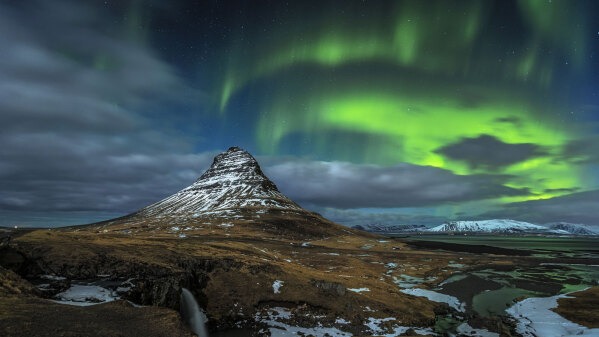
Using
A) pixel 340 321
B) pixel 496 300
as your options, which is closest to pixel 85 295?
pixel 340 321

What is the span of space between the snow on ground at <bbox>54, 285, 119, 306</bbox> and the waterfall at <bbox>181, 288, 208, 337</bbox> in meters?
8.42

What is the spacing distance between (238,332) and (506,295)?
5391cm

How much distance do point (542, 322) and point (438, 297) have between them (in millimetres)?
16694

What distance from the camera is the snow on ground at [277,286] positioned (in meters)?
50.5

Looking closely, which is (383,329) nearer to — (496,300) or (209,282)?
(209,282)

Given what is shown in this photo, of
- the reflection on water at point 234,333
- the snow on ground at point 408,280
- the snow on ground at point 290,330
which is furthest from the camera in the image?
the snow on ground at point 408,280

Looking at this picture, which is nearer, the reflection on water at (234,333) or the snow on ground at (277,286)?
the reflection on water at (234,333)

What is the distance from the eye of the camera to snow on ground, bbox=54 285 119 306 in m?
31.6

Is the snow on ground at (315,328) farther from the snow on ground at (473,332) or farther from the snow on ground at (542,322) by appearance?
the snow on ground at (542,322)

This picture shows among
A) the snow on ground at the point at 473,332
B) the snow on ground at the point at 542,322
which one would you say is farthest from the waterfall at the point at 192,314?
the snow on ground at the point at 542,322

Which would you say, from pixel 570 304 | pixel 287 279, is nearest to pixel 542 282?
pixel 570 304

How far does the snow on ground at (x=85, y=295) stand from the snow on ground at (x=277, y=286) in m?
22.2

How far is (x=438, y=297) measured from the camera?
62406mm

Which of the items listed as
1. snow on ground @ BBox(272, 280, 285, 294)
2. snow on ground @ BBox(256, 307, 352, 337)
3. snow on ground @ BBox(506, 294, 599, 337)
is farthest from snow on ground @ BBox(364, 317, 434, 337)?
snow on ground @ BBox(272, 280, 285, 294)
